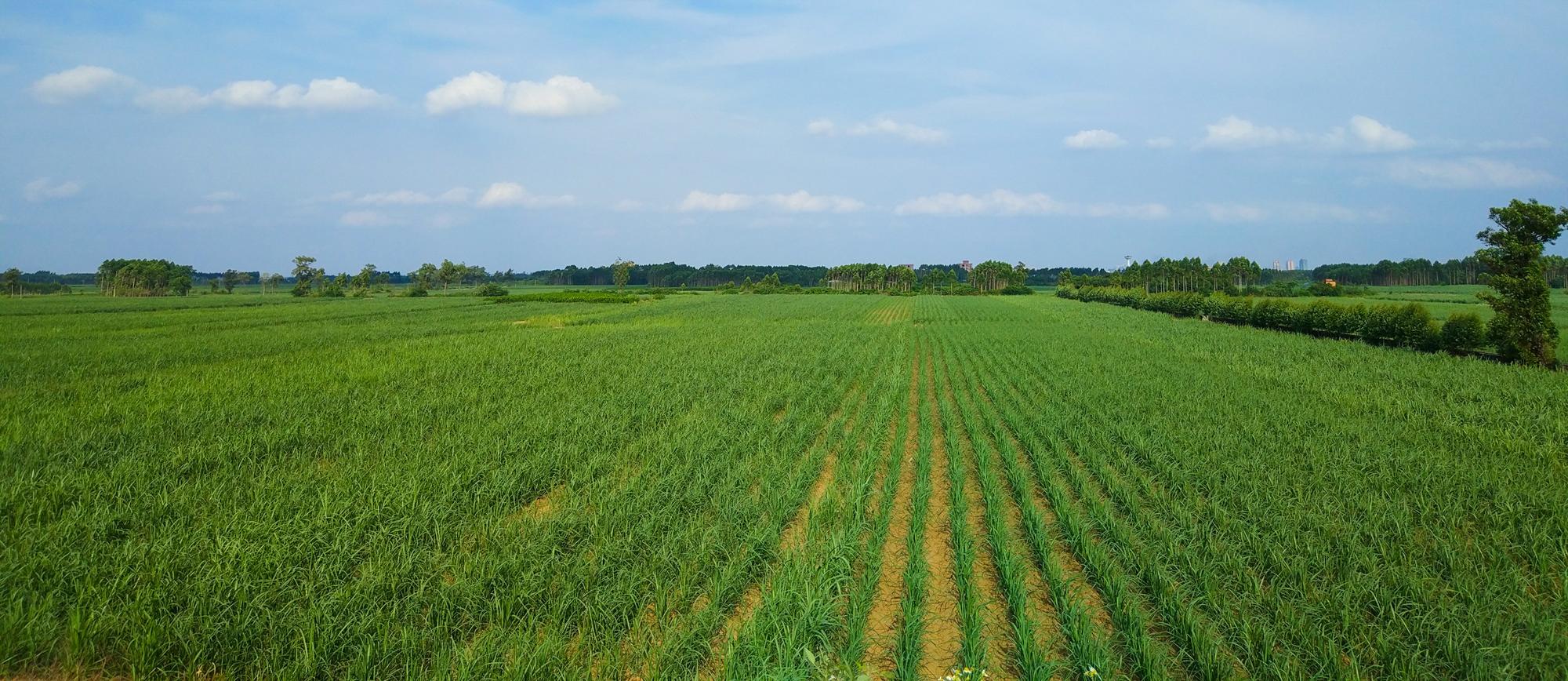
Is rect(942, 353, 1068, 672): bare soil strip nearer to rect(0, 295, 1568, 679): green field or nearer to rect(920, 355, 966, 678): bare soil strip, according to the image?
rect(0, 295, 1568, 679): green field

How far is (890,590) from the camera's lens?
549 centimetres

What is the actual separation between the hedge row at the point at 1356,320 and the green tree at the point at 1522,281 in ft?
3.51

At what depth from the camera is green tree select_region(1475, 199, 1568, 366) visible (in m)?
18.8

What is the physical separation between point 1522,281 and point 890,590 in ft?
78.5

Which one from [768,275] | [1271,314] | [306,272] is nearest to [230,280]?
[306,272]

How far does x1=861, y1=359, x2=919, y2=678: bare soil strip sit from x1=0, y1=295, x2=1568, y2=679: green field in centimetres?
3

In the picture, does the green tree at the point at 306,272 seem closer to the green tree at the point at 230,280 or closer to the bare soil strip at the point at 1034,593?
the green tree at the point at 230,280

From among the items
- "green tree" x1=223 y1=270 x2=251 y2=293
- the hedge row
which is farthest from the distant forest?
the hedge row

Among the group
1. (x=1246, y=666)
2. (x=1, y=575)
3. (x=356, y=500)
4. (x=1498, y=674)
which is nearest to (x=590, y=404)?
(x=356, y=500)

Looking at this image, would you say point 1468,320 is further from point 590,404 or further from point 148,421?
point 148,421

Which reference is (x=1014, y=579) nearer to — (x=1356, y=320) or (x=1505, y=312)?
(x=1505, y=312)

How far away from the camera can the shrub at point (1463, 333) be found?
20.4 metres

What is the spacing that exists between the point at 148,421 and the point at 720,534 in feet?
30.9

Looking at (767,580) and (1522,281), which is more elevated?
(1522,281)
